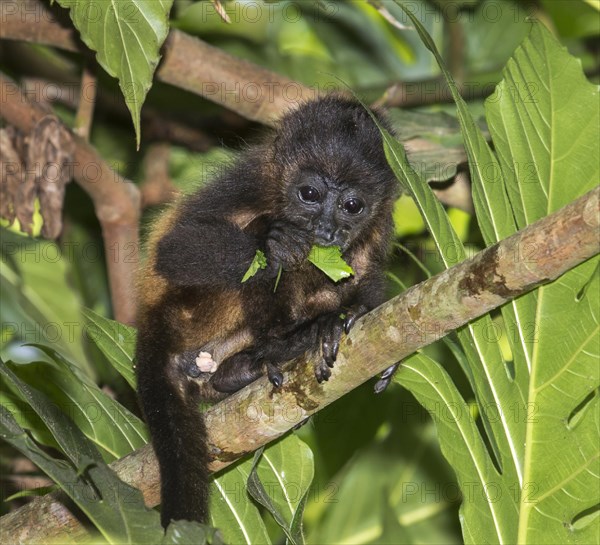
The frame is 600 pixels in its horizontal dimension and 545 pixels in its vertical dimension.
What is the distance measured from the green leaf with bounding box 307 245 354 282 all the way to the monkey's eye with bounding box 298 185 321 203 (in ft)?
0.70

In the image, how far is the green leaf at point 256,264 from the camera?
288 cm

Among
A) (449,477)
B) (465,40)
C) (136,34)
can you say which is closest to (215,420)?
(136,34)

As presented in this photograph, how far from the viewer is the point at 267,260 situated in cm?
295

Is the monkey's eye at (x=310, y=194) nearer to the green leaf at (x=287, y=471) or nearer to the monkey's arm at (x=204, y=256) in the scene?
the monkey's arm at (x=204, y=256)

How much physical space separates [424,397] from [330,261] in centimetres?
60

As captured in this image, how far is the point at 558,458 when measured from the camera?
254 centimetres

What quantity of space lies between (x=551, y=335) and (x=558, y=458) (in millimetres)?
329

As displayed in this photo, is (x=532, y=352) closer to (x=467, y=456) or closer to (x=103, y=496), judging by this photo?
(x=467, y=456)

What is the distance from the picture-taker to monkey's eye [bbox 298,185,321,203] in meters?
3.20

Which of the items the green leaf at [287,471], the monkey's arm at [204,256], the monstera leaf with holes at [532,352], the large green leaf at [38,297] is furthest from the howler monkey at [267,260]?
the large green leaf at [38,297]

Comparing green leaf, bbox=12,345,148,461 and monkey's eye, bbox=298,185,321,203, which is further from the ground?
monkey's eye, bbox=298,185,321,203

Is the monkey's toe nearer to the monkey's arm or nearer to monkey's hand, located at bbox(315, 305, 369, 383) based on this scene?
monkey's hand, located at bbox(315, 305, 369, 383)

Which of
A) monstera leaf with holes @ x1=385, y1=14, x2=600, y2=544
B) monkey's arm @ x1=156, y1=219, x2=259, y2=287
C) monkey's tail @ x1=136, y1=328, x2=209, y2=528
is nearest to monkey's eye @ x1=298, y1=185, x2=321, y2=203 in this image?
monkey's arm @ x1=156, y1=219, x2=259, y2=287

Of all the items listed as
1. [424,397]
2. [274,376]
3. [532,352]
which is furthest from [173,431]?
[532,352]
